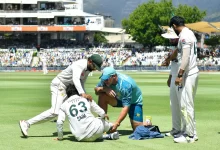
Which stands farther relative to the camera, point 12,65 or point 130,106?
point 12,65

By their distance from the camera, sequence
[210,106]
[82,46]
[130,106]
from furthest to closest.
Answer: [82,46], [210,106], [130,106]

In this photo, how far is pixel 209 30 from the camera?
55281 mm

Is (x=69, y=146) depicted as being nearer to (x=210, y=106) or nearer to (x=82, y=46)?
(x=210, y=106)

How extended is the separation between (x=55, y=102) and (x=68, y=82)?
49 cm

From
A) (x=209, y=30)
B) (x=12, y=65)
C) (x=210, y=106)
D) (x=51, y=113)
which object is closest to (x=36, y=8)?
(x=12, y=65)

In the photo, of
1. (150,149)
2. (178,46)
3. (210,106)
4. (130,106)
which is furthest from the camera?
(210,106)

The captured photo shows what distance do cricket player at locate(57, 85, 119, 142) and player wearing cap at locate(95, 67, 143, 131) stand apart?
16.1 inches

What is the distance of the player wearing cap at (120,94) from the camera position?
1034cm

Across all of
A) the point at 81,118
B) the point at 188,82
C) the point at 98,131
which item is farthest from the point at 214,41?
the point at 81,118

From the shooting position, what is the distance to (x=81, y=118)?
991 cm

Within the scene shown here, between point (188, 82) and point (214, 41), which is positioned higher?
point (188, 82)

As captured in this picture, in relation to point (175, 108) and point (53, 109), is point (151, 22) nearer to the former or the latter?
point (53, 109)

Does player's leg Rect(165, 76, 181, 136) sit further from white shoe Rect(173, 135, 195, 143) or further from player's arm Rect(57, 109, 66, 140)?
player's arm Rect(57, 109, 66, 140)

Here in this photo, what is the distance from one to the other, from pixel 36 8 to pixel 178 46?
83.7m
